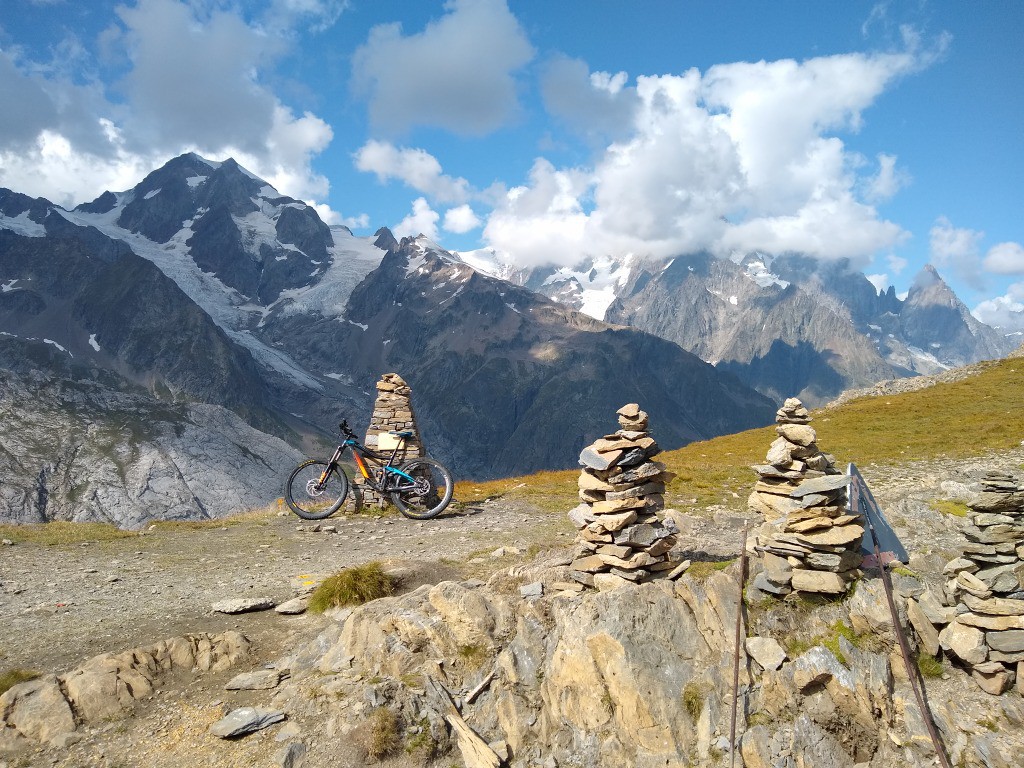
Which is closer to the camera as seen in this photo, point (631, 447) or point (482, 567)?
point (631, 447)

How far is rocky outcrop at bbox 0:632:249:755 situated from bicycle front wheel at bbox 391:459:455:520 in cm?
1149

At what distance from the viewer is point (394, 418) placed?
81.7 ft

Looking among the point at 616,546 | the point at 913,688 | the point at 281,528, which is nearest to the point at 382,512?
the point at 281,528

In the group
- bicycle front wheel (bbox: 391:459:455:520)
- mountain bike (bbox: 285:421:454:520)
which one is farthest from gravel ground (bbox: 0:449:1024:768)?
mountain bike (bbox: 285:421:454:520)

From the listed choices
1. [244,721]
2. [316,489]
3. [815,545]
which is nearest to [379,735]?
[244,721]

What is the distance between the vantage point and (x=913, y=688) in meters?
8.09

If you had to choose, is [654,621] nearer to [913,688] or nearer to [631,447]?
[631,447]

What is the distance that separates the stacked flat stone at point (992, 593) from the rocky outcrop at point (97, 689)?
1175 cm

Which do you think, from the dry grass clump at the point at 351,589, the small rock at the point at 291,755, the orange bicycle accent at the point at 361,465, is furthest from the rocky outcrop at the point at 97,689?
the orange bicycle accent at the point at 361,465

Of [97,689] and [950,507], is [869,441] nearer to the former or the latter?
[950,507]

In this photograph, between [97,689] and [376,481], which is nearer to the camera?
[97,689]

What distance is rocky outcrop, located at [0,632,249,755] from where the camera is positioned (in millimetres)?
8352

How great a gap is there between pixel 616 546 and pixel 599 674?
209 cm

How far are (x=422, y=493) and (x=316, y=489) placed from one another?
166 inches
